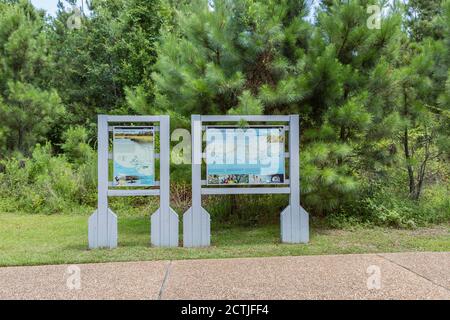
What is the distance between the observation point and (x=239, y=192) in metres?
5.90

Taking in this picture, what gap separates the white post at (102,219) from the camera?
5.62 meters

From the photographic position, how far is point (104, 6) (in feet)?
59.4

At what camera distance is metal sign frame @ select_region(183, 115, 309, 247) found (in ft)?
18.9

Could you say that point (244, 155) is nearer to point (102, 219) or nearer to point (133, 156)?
point (133, 156)

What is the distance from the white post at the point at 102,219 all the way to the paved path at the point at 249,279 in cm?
84

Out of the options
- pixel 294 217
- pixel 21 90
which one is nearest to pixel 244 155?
pixel 294 217

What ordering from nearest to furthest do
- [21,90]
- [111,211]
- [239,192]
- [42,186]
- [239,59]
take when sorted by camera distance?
[111,211]
[239,192]
[239,59]
[42,186]
[21,90]

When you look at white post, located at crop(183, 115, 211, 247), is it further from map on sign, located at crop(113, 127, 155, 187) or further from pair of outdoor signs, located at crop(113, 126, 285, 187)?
map on sign, located at crop(113, 127, 155, 187)

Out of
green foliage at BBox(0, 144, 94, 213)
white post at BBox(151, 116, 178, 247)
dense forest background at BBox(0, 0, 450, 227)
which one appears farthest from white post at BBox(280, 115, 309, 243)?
green foliage at BBox(0, 144, 94, 213)

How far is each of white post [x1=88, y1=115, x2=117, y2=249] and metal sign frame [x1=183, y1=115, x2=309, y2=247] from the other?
1.05 metres

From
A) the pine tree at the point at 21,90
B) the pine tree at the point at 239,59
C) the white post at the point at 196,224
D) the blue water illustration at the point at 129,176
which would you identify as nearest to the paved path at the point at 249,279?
the white post at the point at 196,224

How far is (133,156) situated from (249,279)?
259 cm

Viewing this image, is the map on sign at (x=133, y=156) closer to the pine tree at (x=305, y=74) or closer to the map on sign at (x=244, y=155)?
the map on sign at (x=244, y=155)

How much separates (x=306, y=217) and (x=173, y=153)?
109 inches
